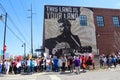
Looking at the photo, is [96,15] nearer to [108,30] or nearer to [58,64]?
[108,30]

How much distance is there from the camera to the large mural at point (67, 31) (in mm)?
37969

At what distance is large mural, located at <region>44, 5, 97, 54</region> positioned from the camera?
38.0 meters

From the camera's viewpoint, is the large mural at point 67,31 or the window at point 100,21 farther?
the window at point 100,21

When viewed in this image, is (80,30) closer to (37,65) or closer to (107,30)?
(107,30)

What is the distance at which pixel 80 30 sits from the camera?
1572 inches

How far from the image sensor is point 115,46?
41594 mm

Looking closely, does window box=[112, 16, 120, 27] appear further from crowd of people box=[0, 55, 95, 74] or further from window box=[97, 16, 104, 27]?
crowd of people box=[0, 55, 95, 74]

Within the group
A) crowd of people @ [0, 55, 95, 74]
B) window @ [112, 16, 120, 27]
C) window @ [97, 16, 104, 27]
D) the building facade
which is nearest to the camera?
crowd of people @ [0, 55, 95, 74]

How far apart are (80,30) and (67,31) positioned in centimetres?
240

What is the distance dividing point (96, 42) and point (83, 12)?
5.49m

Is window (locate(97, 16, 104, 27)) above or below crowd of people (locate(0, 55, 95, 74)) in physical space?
above

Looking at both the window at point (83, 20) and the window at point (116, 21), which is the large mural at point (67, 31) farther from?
the window at point (116, 21)

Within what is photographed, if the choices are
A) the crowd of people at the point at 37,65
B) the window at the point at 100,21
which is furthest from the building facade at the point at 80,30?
the crowd of people at the point at 37,65

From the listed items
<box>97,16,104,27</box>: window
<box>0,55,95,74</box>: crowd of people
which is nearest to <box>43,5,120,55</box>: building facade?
<box>97,16,104,27</box>: window
